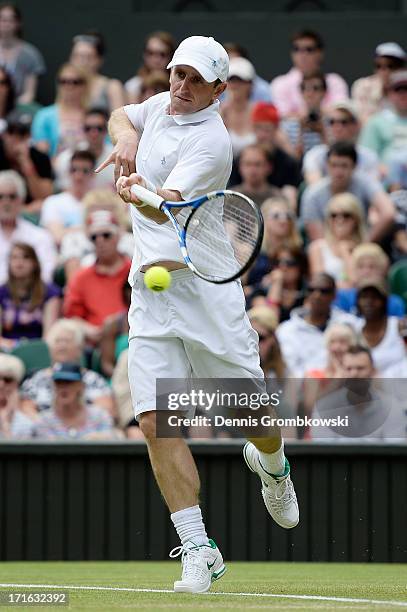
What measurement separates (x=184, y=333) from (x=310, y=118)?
25.3 ft

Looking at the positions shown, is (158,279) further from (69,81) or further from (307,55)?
(307,55)

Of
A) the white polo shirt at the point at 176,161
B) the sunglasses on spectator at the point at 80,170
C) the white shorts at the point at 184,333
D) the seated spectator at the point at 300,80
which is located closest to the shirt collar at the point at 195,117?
the white polo shirt at the point at 176,161

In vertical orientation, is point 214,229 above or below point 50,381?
above

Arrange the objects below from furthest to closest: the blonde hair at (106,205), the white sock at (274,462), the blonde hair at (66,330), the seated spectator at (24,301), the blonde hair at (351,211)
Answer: the blonde hair at (106,205)
the blonde hair at (351,211)
the seated spectator at (24,301)
the blonde hair at (66,330)
the white sock at (274,462)

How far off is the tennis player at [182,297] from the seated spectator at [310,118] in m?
7.25

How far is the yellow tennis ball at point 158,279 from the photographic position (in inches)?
241

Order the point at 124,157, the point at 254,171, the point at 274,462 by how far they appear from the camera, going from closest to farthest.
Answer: the point at 124,157 < the point at 274,462 < the point at 254,171

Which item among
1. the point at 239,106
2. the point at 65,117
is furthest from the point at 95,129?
the point at 239,106

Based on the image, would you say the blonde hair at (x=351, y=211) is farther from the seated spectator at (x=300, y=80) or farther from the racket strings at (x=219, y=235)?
the racket strings at (x=219, y=235)

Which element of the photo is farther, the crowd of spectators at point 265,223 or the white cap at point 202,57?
the crowd of spectators at point 265,223

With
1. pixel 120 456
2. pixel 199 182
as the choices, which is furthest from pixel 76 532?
pixel 199 182

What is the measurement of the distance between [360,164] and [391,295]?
5.33 ft

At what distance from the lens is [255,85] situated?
46.5 feet

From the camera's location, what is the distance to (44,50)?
15.2 metres
